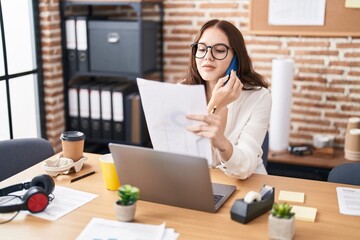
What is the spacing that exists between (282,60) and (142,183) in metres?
1.87

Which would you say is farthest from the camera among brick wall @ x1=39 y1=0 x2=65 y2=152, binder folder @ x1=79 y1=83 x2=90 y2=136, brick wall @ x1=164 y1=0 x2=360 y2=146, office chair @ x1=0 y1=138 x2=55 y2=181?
binder folder @ x1=79 y1=83 x2=90 y2=136

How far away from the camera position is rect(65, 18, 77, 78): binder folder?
3.40m

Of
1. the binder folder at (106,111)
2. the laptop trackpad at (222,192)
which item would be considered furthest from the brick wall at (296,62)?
the laptop trackpad at (222,192)

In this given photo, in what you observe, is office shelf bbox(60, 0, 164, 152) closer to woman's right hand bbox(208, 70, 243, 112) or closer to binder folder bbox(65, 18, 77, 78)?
binder folder bbox(65, 18, 77, 78)

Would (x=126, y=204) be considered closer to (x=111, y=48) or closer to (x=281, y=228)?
(x=281, y=228)

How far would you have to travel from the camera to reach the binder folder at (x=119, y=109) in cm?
338

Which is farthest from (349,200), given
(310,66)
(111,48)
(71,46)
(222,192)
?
(71,46)

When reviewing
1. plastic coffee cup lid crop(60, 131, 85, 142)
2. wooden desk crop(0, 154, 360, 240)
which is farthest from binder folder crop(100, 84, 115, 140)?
wooden desk crop(0, 154, 360, 240)

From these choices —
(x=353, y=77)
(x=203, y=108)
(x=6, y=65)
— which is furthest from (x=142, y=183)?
Result: (x=353, y=77)

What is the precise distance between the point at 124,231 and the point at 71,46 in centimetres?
236

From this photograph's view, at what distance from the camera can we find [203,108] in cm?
143

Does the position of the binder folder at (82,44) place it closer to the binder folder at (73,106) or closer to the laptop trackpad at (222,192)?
the binder folder at (73,106)

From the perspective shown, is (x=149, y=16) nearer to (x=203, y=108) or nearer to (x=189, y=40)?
(x=189, y=40)

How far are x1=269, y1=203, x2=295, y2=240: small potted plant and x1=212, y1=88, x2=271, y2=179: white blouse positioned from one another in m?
0.40
